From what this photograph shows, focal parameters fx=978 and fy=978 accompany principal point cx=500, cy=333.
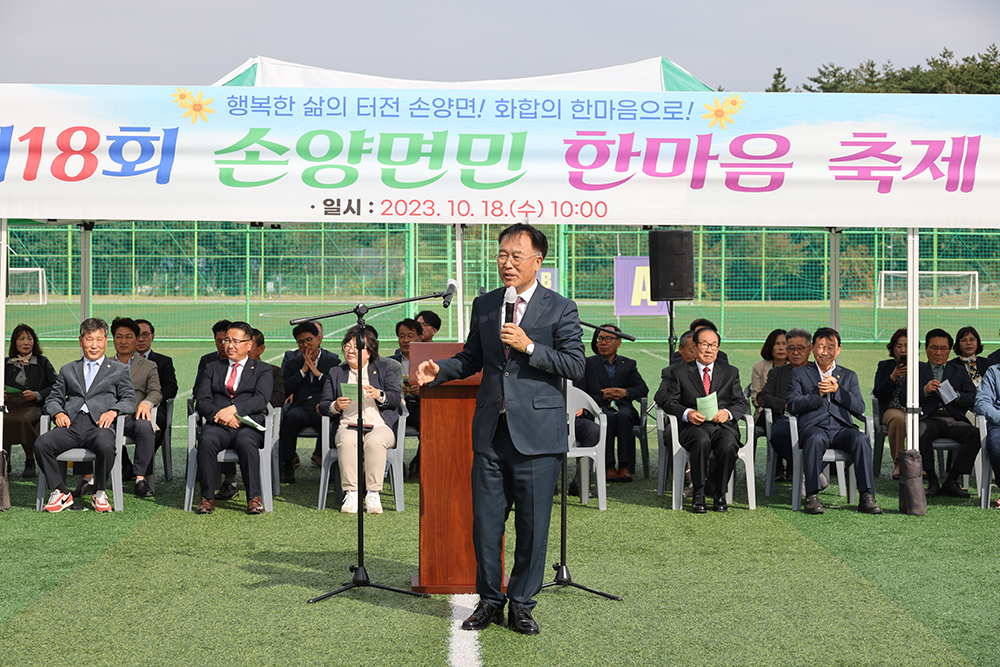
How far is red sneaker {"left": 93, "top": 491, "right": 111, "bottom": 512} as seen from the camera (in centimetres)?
661

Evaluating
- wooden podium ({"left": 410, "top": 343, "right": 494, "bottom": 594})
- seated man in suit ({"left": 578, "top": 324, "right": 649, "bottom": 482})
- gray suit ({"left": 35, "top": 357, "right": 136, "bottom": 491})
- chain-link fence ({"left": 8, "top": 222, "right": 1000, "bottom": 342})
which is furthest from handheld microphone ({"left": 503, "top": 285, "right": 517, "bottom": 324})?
chain-link fence ({"left": 8, "top": 222, "right": 1000, "bottom": 342})

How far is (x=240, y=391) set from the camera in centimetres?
696

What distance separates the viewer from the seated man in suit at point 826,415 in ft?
22.1

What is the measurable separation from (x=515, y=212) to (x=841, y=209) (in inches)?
82.3

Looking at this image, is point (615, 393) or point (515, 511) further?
point (615, 393)

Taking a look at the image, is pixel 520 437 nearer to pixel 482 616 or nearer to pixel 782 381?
pixel 482 616

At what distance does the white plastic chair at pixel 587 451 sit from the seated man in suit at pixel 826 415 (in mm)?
1364

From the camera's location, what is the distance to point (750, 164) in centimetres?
621

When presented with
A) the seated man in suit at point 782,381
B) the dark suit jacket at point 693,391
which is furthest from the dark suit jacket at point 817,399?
the dark suit jacket at point 693,391

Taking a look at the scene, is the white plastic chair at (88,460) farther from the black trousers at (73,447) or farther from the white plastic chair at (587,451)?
the white plastic chair at (587,451)

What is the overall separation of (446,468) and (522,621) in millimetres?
872

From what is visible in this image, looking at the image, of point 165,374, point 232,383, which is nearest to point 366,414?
point 232,383

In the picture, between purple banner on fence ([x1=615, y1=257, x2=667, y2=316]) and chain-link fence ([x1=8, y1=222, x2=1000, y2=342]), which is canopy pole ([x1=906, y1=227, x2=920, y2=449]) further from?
chain-link fence ([x1=8, y1=222, x2=1000, y2=342])

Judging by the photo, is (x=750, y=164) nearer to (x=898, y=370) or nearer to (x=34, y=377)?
(x=898, y=370)
